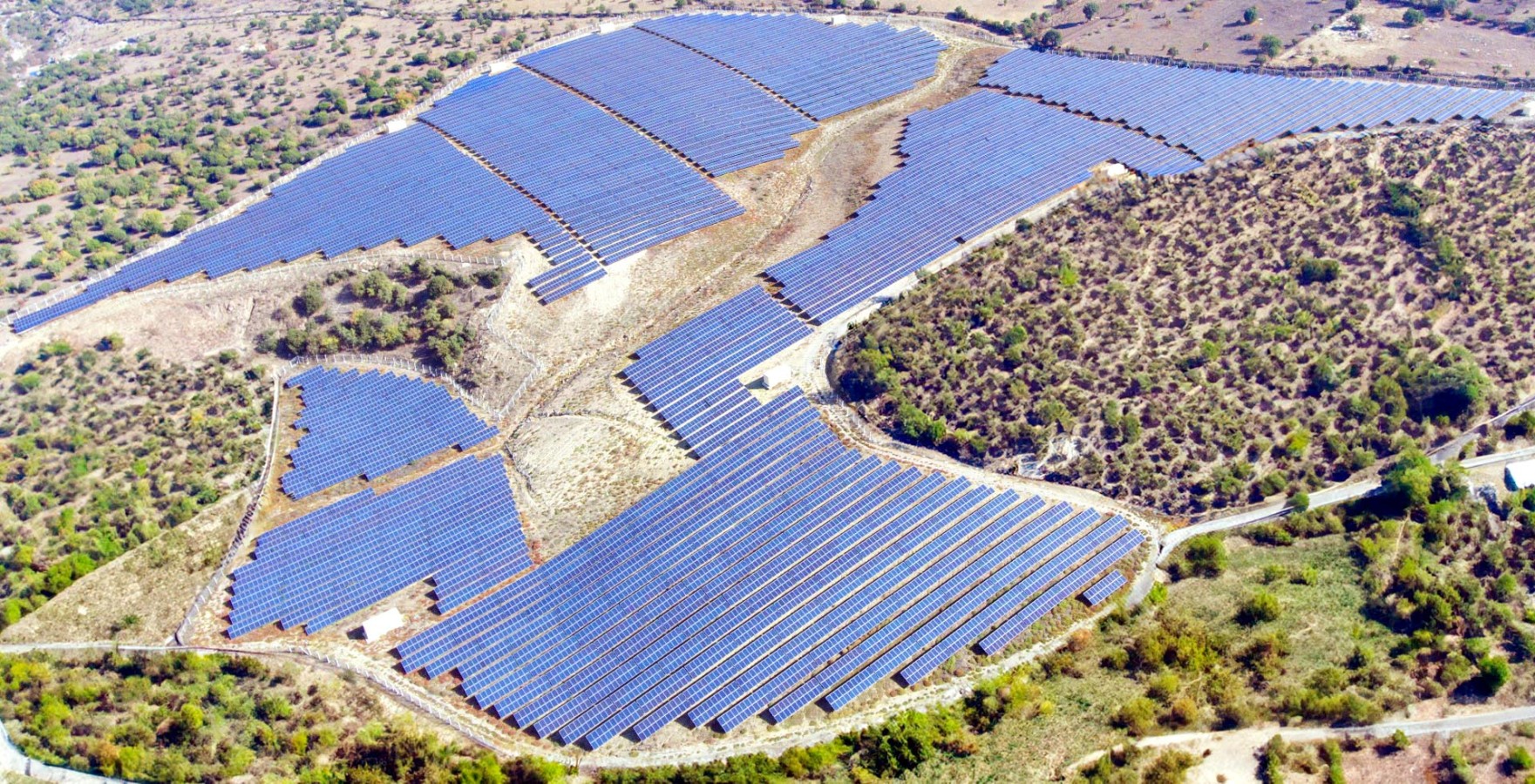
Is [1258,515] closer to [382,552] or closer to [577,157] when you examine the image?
[382,552]

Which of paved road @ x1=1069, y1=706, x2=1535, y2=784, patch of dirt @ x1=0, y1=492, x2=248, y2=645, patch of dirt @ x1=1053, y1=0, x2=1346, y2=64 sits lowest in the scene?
patch of dirt @ x1=0, y1=492, x2=248, y2=645

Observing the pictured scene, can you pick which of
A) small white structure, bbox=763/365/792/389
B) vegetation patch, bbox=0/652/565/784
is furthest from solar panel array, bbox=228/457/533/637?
small white structure, bbox=763/365/792/389

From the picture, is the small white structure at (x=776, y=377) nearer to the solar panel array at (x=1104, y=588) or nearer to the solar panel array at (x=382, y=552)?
the solar panel array at (x=382, y=552)

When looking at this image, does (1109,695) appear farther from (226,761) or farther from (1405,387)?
(226,761)

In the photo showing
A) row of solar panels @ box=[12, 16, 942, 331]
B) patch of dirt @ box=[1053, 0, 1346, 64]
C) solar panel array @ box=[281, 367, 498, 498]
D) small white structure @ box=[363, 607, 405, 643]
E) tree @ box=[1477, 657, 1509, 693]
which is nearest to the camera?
tree @ box=[1477, 657, 1509, 693]

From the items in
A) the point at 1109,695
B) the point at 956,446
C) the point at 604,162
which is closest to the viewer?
the point at 1109,695

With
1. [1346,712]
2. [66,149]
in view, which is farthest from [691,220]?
[66,149]

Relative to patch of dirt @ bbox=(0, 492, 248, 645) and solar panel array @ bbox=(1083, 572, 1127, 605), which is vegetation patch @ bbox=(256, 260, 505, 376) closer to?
patch of dirt @ bbox=(0, 492, 248, 645)

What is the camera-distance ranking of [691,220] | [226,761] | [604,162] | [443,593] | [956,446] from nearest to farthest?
[226,761]
[443,593]
[956,446]
[691,220]
[604,162]

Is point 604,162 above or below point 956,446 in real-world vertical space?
above
